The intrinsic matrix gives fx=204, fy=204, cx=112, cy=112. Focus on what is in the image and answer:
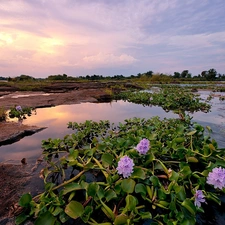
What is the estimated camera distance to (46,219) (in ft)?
4.46

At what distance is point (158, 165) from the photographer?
191 centimetres

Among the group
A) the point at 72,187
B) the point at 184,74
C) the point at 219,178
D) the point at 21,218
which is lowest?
the point at 184,74

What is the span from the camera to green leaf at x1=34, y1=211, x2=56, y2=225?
1339mm

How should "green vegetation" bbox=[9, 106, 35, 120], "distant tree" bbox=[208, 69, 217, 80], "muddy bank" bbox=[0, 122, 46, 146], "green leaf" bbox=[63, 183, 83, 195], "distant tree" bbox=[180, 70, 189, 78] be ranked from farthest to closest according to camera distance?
"distant tree" bbox=[180, 70, 189, 78], "distant tree" bbox=[208, 69, 217, 80], "green vegetation" bbox=[9, 106, 35, 120], "muddy bank" bbox=[0, 122, 46, 146], "green leaf" bbox=[63, 183, 83, 195]

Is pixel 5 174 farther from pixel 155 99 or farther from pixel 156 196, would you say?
pixel 155 99

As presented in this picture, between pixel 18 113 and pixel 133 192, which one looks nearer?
pixel 133 192

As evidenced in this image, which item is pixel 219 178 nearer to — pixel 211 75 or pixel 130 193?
pixel 130 193

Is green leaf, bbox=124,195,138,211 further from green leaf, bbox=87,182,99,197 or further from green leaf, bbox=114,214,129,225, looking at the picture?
green leaf, bbox=87,182,99,197

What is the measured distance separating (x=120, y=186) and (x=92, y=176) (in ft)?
2.12

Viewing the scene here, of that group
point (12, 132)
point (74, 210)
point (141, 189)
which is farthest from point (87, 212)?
point (12, 132)

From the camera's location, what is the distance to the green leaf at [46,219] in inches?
52.7

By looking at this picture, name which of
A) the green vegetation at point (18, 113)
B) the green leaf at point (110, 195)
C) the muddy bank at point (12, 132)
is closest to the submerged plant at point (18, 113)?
the green vegetation at point (18, 113)

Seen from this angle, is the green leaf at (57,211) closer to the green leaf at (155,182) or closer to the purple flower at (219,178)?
the green leaf at (155,182)

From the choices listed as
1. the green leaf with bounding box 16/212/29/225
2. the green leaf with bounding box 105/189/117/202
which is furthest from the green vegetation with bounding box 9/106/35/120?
the green leaf with bounding box 105/189/117/202
